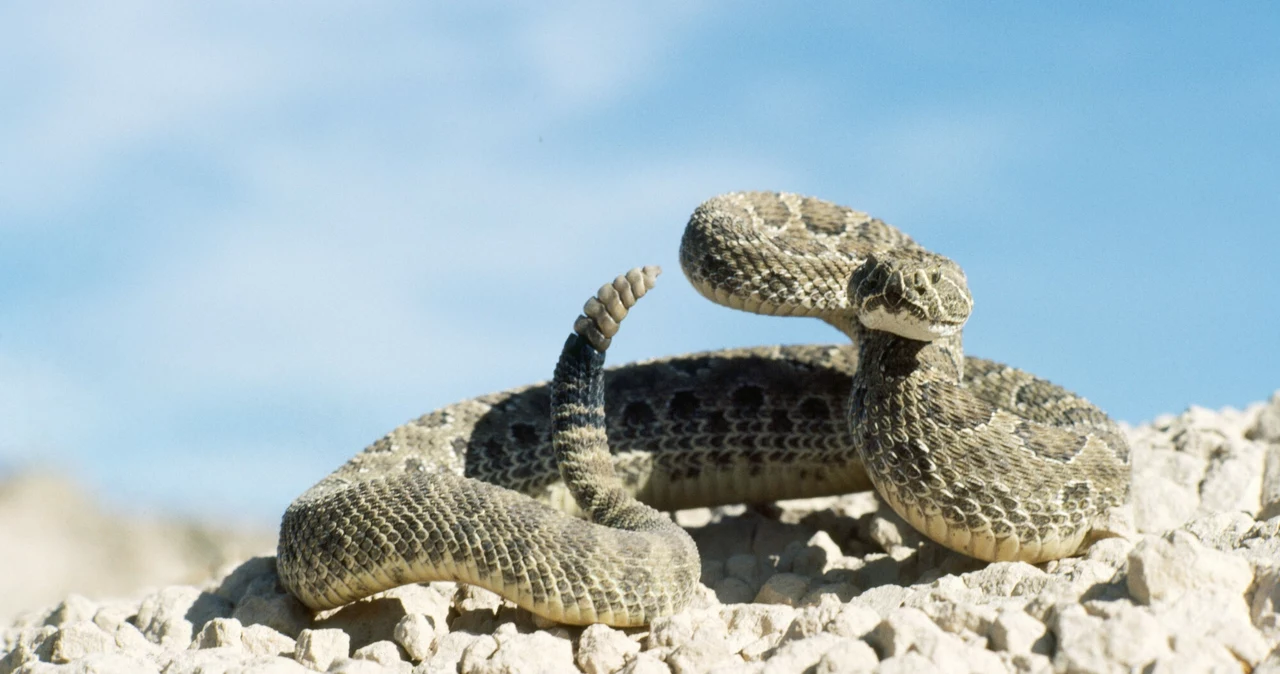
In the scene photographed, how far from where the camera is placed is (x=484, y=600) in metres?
7.47

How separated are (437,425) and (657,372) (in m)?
1.81

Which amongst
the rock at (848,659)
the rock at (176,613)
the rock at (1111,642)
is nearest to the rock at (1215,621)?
the rock at (1111,642)

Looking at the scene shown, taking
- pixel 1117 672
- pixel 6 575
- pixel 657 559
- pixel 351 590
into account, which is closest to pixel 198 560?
pixel 6 575

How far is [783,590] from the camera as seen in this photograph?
781 centimetres

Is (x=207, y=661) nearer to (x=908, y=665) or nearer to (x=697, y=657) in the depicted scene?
(x=697, y=657)

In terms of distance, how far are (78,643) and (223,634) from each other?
913 millimetres

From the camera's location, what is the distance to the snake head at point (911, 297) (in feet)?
24.6

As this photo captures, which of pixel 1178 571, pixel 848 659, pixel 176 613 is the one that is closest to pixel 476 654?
pixel 848 659

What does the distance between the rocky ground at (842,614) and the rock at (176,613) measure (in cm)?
1

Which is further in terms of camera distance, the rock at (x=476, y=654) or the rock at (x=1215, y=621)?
the rock at (x=476, y=654)

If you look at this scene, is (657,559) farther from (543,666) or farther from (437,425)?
(437,425)

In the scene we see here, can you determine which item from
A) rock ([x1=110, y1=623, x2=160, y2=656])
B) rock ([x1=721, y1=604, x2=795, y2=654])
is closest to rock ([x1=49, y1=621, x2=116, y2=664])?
rock ([x1=110, y1=623, x2=160, y2=656])

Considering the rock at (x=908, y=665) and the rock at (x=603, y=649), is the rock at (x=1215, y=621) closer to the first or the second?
the rock at (x=908, y=665)

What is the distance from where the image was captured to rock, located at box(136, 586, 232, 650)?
315 inches
